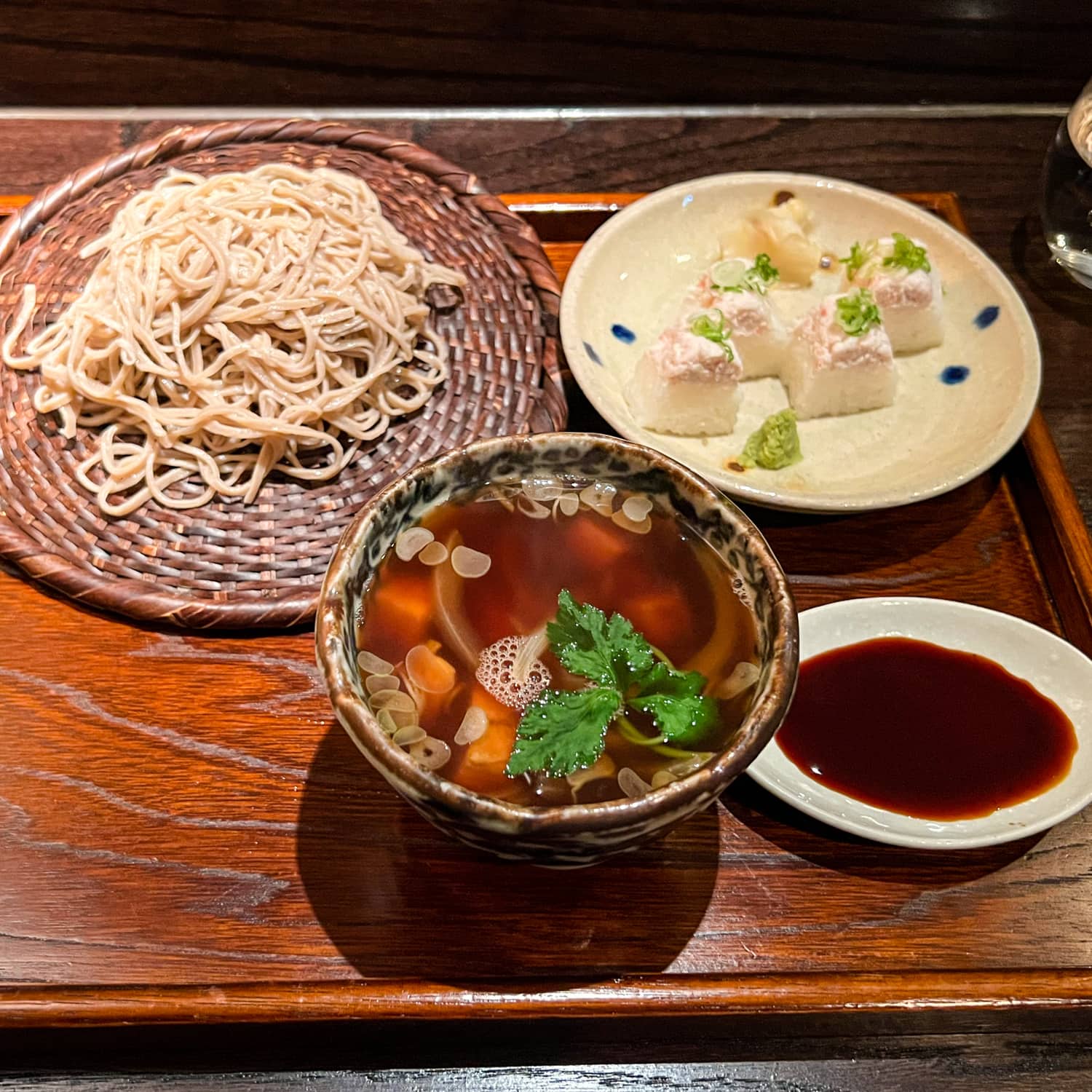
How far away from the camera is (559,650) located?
125cm

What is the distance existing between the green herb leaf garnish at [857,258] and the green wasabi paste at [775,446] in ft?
1.41

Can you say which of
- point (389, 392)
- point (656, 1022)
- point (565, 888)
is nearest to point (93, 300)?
point (389, 392)

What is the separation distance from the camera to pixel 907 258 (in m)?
2.04

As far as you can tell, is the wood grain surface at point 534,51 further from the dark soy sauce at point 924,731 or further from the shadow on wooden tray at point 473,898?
the shadow on wooden tray at point 473,898

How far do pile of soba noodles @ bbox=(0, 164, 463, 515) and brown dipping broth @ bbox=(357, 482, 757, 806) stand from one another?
1.77 ft

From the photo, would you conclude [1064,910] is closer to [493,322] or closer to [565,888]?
[565,888]

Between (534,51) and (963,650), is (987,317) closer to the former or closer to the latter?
(963,650)

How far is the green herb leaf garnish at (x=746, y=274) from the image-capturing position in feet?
6.78

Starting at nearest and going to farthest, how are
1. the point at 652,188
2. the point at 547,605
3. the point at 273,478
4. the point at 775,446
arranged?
the point at 547,605
the point at 273,478
the point at 775,446
the point at 652,188

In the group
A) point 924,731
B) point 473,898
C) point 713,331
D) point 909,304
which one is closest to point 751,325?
point 713,331

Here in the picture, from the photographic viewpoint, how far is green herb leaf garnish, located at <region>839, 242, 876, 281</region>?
2121 mm

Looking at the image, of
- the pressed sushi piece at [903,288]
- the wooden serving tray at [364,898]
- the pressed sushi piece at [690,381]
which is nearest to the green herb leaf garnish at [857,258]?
the pressed sushi piece at [903,288]

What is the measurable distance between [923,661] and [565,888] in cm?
66

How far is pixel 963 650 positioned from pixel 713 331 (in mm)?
719
